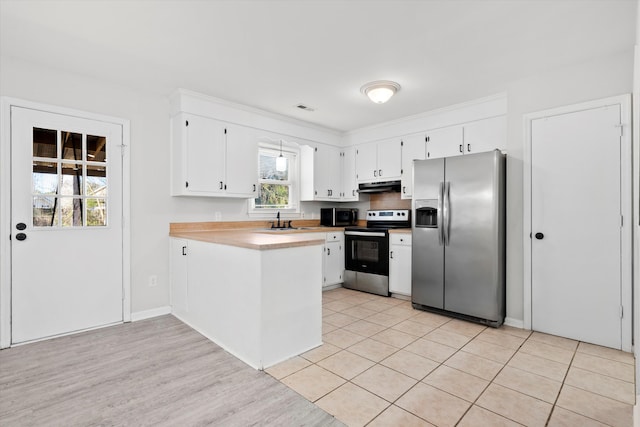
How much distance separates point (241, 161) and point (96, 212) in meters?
1.59

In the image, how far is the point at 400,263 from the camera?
4.21 metres

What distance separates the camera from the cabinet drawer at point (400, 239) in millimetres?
4137

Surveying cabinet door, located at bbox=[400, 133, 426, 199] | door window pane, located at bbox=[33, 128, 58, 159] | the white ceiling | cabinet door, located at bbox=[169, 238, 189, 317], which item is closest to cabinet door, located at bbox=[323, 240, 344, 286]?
cabinet door, located at bbox=[400, 133, 426, 199]

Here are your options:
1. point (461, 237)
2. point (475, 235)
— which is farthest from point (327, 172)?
point (475, 235)

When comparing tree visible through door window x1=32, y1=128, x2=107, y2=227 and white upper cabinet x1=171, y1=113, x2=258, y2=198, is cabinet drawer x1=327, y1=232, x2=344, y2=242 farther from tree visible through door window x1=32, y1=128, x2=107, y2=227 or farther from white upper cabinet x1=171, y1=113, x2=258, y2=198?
tree visible through door window x1=32, y1=128, x2=107, y2=227

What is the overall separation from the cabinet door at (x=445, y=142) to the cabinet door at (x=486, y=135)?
0.08m

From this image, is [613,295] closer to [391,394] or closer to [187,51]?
[391,394]

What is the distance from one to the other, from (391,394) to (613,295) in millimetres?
2156

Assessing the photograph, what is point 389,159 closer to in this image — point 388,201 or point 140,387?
point 388,201

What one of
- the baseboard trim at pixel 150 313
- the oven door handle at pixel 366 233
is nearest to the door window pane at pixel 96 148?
the baseboard trim at pixel 150 313

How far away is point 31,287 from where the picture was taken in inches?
112

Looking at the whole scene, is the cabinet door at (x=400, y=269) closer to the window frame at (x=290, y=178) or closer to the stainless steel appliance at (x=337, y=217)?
the stainless steel appliance at (x=337, y=217)

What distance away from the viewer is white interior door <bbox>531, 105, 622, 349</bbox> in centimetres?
271

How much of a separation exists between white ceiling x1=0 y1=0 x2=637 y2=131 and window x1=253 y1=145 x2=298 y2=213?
1.38 metres
